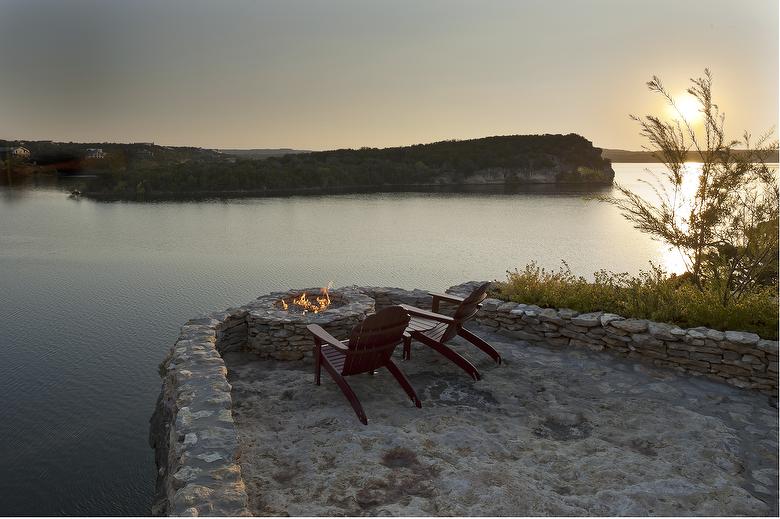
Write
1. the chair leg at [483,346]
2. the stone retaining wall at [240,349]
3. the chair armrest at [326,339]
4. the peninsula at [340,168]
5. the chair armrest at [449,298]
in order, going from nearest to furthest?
the stone retaining wall at [240,349] < the chair armrest at [326,339] < the chair leg at [483,346] < the chair armrest at [449,298] < the peninsula at [340,168]

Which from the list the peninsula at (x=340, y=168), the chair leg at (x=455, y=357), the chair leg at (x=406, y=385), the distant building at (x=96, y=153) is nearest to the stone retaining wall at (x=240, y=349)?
the chair leg at (x=455, y=357)

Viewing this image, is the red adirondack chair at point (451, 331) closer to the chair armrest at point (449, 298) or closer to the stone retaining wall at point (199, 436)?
the chair armrest at point (449, 298)

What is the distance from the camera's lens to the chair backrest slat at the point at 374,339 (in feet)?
15.6

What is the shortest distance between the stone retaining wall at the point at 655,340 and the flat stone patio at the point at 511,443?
20 cm

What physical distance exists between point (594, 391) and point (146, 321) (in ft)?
32.4

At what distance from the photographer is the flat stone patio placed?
3605mm

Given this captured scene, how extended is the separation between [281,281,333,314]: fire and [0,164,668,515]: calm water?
2529 mm

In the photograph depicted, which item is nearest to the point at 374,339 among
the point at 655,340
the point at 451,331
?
the point at 451,331

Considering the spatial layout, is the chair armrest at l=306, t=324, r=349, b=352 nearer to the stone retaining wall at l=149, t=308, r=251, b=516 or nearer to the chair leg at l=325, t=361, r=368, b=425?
the chair leg at l=325, t=361, r=368, b=425

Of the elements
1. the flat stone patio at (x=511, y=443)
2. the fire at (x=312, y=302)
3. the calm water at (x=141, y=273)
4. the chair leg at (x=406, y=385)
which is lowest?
the calm water at (x=141, y=273)

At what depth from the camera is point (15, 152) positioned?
45781mm

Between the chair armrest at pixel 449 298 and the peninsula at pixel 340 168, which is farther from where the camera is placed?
the peninsula at pixel 340 168

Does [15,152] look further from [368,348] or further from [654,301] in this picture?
[654,301]

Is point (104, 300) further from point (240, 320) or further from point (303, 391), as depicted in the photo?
point (303, 391)
